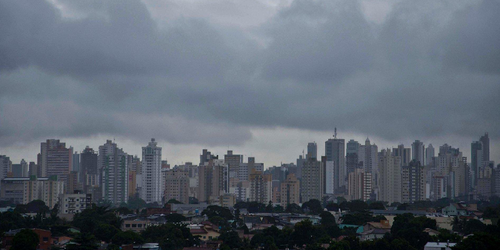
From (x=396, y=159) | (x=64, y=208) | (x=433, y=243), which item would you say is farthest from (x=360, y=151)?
(x=433, y=243)

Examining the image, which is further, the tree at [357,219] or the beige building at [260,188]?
the beige building at [260,188]

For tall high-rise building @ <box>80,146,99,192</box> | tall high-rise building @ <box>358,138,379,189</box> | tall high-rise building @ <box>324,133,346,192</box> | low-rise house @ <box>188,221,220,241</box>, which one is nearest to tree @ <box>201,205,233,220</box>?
low-rise house @ <box>188,221,220,241</box>

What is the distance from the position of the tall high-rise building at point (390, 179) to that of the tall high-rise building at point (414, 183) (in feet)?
8.86

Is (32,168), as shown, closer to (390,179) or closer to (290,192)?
(290,192)

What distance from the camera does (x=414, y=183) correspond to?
424ft

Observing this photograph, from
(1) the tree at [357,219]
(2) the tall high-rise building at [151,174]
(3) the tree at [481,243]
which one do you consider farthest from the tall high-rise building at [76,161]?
(3) the tree at [481,243]

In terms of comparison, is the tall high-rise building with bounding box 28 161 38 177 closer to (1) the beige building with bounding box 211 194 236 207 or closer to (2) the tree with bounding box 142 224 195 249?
(1) the beige building with bounding box 211 194 236 207

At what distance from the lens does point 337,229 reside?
2141 inches

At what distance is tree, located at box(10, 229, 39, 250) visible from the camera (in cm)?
3709

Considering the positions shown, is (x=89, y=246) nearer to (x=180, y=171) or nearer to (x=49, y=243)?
(x=49, y=243)

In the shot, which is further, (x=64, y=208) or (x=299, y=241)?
(x=64, y=208)

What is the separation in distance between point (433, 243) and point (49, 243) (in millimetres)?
21238

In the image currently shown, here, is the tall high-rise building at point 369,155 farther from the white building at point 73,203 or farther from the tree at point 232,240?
the tree at point 232,240

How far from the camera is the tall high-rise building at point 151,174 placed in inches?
5787
